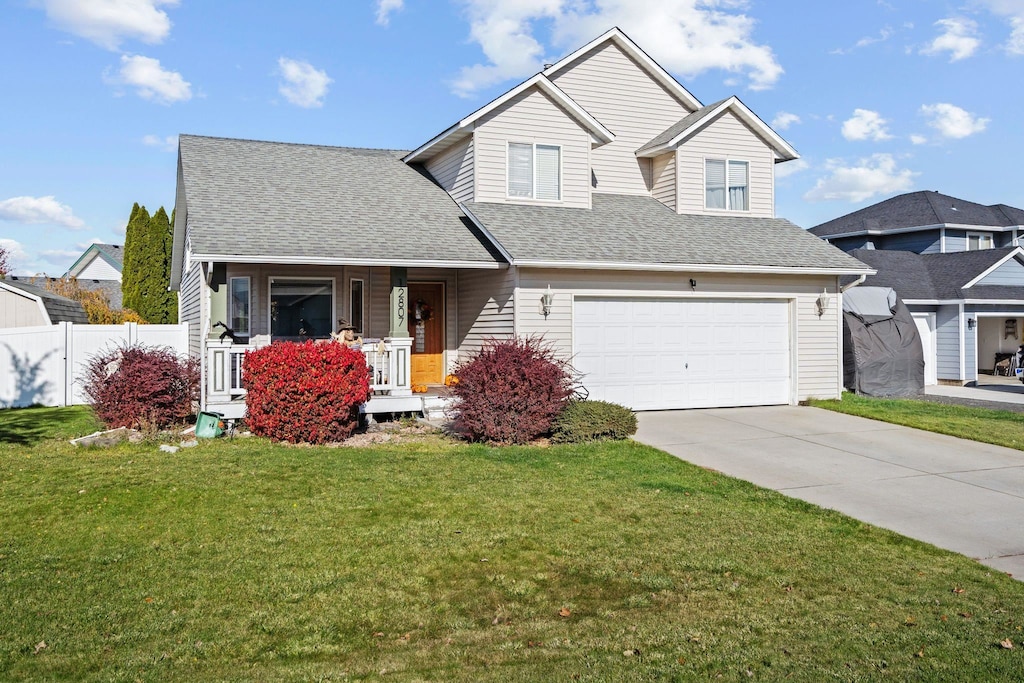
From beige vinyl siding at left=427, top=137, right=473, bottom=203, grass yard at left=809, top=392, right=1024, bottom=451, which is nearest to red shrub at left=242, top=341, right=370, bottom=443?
beige vinyl siding at left=427, top=137, right=473, bottom=203

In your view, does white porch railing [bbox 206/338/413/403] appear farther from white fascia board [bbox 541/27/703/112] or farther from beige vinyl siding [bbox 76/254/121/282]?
beige vinyl siding [bbox 76/254/121/282]

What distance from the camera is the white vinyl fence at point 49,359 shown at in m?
17.3

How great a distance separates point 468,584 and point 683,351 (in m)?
10.7

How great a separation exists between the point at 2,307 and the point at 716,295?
61.0 ft

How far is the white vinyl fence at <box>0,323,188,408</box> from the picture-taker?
1727 cm

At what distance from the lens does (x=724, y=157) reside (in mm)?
18234

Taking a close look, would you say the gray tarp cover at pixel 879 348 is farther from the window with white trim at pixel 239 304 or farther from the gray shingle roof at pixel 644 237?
the window with white trim at pixel 239 304

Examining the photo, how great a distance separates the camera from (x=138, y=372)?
42.5 feet

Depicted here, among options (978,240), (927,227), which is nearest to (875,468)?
(927,227)

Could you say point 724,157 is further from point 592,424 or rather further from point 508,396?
point 508,396

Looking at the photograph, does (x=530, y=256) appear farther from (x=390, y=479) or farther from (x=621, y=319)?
(x=390, y=479)

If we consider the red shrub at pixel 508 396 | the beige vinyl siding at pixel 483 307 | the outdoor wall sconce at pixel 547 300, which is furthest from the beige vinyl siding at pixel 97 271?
the red shrub at pixel 508 396

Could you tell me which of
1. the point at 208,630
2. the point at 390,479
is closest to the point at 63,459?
the point at 390,479

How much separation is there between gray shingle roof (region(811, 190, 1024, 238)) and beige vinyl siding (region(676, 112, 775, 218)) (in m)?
17.5
